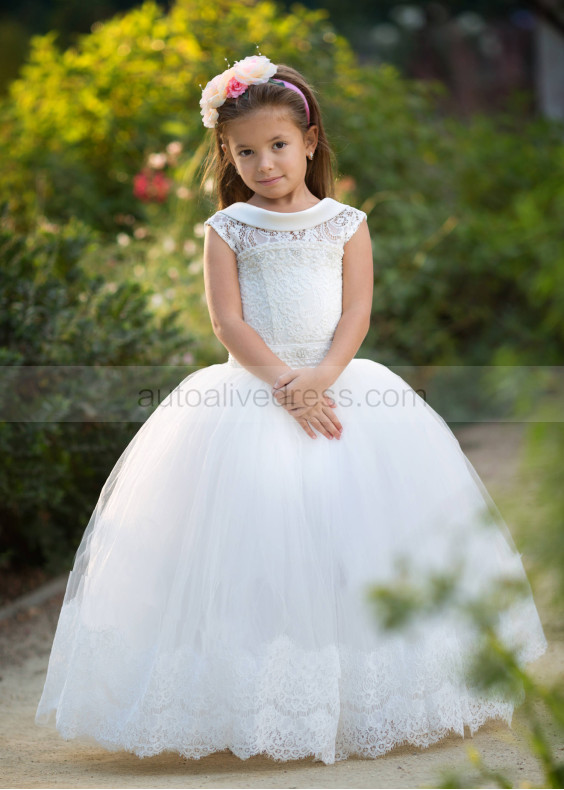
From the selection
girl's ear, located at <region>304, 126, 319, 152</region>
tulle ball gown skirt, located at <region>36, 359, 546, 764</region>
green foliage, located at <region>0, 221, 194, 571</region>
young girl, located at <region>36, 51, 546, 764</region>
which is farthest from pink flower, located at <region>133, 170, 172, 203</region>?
tulle ball gown skirt, located at <region>36, 359, 546, 764</region>

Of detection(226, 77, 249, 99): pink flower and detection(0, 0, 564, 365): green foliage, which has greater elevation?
detection(226, 77, 249, 99): pink flower

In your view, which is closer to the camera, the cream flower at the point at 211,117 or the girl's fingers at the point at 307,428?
the girl's fingers at the point at 307,428

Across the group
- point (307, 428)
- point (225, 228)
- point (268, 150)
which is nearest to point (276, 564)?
point (307, 428)

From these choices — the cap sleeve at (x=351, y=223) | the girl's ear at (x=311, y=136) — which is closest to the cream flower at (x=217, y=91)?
the girl's ear at (x=311, y=136)

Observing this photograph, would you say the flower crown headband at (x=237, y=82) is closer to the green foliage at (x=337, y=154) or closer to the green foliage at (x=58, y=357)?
the green foliage at (x=58, y=357)

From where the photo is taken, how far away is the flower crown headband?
8.14ft

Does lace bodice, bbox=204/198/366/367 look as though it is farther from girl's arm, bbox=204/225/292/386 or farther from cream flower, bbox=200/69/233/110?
cream flower, bbox=200/69/233/110

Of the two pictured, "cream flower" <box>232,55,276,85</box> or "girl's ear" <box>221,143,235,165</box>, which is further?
"girl's ear" <box>221,143,235,165</box>

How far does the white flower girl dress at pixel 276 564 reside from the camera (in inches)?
84.5

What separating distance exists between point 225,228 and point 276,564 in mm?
929

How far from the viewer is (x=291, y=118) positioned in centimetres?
250

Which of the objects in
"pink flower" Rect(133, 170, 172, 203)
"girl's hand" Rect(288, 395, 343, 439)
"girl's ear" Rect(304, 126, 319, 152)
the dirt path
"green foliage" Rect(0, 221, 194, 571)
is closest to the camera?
the dirt path

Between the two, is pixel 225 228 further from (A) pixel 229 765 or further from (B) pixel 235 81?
(A) pixel 229 765

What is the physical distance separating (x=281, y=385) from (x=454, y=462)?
1.62 feet
